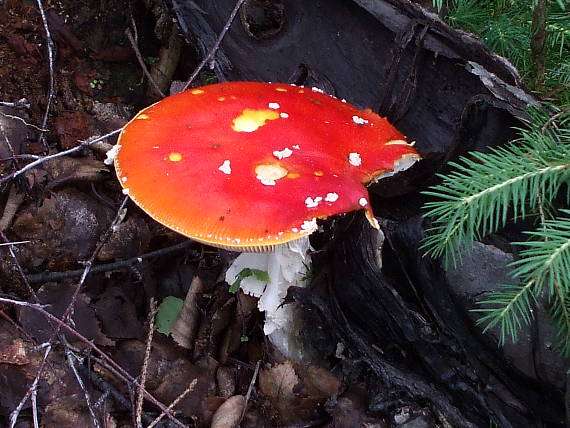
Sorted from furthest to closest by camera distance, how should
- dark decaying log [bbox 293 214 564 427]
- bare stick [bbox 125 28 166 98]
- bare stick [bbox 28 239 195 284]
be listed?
bare stick [bbox 125 28 166 98] → bare stick [bbox 28 239 195 284] → dark decaying log [bbox 293 214 564 427]

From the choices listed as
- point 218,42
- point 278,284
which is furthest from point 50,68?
point 278,284

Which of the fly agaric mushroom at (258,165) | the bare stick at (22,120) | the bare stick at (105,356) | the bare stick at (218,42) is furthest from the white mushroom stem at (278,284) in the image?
the bare stick at (22,120)

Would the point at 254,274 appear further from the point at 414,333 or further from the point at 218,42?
the point at 218,42

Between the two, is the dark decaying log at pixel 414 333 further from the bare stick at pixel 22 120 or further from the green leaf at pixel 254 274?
the bare stick at pixel 22 120

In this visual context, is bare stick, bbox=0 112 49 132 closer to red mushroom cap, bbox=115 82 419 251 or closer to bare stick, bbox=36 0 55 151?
bare stick, bbox=36 0 55 151

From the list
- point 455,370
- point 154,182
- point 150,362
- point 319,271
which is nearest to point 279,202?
point 154,182

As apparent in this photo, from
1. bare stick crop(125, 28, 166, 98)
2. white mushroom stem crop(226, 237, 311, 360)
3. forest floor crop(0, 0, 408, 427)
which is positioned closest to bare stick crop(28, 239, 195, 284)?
forest floor crop(0, 0, 408, 427)
